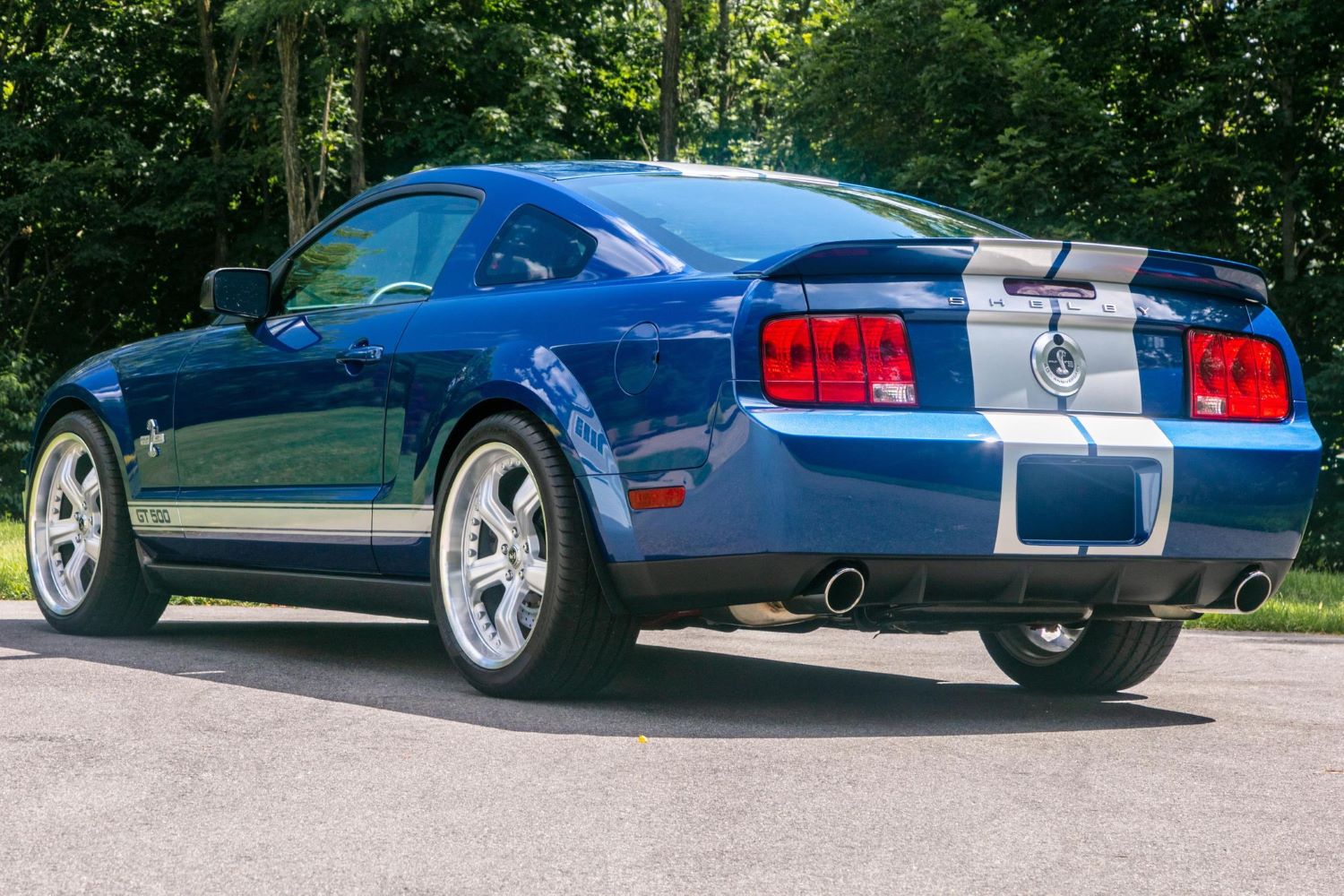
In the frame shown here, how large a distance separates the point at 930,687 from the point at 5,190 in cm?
2914

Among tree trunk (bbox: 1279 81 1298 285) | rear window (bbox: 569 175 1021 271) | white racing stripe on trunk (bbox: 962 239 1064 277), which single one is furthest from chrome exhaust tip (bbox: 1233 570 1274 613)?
tree trunk (bbox: 1279 81 1298 285)

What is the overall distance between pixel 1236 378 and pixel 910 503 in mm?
1183

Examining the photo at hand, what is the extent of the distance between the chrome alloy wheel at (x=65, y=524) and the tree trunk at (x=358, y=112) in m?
22.4

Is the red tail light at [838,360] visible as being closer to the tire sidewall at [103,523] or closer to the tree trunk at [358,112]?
the tire sidewall at [103,523]

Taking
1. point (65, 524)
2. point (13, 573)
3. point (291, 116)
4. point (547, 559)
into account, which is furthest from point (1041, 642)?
point (291, 116)

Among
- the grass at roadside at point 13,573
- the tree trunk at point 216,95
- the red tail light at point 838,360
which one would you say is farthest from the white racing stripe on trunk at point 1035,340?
the tree trunk at point 216,95

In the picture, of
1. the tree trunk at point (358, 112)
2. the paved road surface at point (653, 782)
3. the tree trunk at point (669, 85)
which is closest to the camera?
the paved road surface at point (653, 782)

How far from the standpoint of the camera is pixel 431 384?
206 inches

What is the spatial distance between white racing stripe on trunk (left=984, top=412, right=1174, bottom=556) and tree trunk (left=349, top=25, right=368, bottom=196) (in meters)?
25.5

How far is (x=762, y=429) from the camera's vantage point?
4.25 metres

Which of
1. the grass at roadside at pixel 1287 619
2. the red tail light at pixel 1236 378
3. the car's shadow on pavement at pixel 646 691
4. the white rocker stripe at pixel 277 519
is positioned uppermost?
the red tail light at pixel 1236 378

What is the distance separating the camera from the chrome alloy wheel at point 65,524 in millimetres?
6859

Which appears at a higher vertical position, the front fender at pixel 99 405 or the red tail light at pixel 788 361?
the red tail light at pixel 788 361

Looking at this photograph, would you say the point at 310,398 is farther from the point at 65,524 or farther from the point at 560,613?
the point at 65,524
